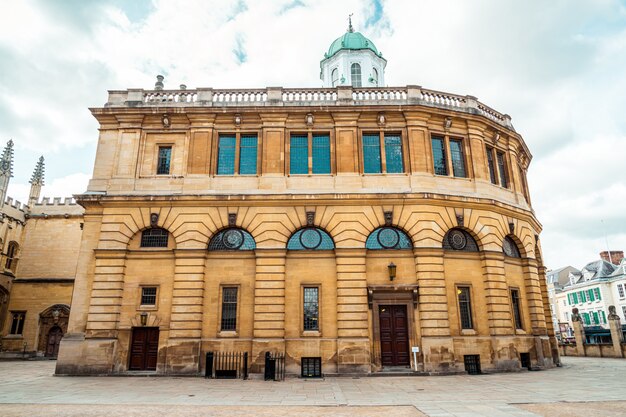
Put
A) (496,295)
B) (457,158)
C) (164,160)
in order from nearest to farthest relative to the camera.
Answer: (496,295) < (164,160) < (457,158)

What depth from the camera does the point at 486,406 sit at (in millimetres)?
10812

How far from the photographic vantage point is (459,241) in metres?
20.9

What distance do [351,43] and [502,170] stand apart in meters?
18.7

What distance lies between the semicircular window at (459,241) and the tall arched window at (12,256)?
39690 millimetres

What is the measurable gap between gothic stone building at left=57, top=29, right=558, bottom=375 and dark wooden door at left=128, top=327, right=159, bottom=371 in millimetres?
66

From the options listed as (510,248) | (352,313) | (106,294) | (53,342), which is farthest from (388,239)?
(53,342)

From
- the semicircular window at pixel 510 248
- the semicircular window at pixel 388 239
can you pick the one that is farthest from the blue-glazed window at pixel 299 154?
the semicircular window at pixel 510 248

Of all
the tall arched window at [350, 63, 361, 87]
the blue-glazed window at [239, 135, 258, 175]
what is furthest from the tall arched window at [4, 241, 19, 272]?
the tall arched window at [350, 63, 361, 87]

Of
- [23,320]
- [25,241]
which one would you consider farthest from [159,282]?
[25,241]

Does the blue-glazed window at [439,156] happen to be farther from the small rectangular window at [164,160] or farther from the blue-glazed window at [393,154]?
A: the small rectangular window at [164,160]

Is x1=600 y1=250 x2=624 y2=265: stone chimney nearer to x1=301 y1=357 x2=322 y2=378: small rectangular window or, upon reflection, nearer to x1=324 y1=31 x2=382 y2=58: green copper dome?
x1=324 y1=31 x2=382 y2=58: green copper dome

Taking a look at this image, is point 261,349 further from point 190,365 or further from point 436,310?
point 436,310

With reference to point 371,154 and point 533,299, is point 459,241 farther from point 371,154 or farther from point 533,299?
point 371,154

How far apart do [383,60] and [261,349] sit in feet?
94.0
